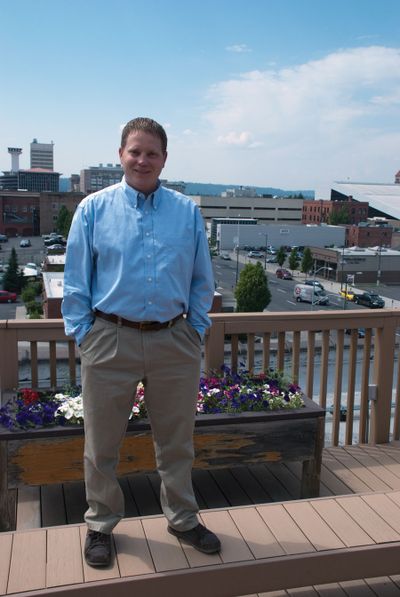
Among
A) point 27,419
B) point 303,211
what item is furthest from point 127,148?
point 303,211

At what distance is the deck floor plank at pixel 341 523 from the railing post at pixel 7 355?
165 cm

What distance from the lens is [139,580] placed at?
77.0 inches

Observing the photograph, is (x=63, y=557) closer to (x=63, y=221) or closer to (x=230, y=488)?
(x=230, y=488)

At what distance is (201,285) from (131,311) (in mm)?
322

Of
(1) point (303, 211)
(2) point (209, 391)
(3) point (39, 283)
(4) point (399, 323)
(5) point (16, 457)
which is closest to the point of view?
(5) point (16, 457)

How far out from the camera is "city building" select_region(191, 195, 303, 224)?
299ft

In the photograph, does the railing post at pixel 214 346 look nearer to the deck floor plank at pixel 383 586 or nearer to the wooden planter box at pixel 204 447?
the wooden planter box at pixel 204 447

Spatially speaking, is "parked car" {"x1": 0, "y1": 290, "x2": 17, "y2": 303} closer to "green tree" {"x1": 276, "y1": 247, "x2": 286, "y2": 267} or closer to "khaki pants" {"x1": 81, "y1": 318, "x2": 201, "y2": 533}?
"green tree" {"x1": 276, "y1": 247, "x2": 286, "y2": 267}

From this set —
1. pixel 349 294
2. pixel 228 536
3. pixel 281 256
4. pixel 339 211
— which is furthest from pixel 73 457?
pixel 339 211

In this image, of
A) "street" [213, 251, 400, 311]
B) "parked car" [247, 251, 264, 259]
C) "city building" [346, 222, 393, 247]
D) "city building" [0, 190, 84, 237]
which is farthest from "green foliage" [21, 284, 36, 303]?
"city building" [0, 190, 84, 237]

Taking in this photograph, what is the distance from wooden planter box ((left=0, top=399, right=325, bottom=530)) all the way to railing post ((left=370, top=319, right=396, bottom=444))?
800mm

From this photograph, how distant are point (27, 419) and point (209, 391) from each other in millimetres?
903

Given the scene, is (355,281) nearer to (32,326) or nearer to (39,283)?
(39,283)

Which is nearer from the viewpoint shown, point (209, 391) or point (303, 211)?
point (209, 391)
